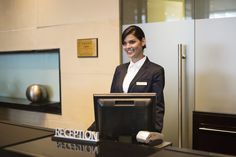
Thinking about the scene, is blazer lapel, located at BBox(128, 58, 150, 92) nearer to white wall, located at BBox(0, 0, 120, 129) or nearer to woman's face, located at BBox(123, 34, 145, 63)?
woman's face, located at BBox(123, 34, 145, 63)

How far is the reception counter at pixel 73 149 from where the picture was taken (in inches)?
52.4

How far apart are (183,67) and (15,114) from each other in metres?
2.91

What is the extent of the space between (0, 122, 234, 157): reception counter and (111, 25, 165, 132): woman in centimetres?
83

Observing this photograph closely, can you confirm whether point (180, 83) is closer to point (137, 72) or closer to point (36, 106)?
point (137, 72)

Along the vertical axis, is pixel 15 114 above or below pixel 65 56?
below

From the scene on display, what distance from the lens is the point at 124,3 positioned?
351 cm

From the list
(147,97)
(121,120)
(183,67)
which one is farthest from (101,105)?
(183,67)

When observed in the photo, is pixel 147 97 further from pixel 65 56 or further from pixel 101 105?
pixel 65 56

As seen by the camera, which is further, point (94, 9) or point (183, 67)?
point (94, 9)

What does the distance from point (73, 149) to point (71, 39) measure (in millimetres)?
2681

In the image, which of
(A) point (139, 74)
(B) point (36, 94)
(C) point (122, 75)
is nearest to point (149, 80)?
(A) point (139, 74)

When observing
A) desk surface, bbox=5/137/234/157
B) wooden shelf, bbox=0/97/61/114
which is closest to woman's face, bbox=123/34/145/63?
desk surface, bbox=5/137/234/157

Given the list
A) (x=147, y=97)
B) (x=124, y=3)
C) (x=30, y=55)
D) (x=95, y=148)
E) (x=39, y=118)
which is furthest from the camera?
(x=30, y=55)

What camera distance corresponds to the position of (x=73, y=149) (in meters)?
1.43
